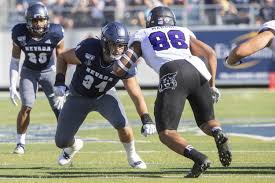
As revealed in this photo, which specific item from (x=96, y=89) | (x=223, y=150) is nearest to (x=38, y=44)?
(x=96, y=89)

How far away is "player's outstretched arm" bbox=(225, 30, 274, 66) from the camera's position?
23.4 ft

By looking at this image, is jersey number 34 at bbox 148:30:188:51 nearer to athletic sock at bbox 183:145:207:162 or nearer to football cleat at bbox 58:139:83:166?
athletic sock at bbox 183:145:207:162

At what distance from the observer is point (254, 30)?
20.6 m

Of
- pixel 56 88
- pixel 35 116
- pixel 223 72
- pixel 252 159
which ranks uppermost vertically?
pixel 56 88

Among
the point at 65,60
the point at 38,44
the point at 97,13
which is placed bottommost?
the point at 97,13

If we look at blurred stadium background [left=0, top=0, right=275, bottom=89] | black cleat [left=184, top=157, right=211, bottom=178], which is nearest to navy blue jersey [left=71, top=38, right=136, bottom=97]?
black cleat [left=184, top=157, right=211, bottom=178]

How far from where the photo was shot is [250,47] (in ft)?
23.4

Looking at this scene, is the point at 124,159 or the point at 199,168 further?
the point at 124,159

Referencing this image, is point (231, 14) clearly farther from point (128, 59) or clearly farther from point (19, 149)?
point (128, 59)

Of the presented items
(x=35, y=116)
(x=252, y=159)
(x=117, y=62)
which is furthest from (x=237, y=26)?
(x=117, y=62)

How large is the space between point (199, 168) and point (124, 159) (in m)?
2.18

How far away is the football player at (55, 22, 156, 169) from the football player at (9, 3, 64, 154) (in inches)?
71.5

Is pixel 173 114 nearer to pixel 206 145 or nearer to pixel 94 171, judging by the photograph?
pixel 94 171

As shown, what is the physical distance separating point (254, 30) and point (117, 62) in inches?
527
